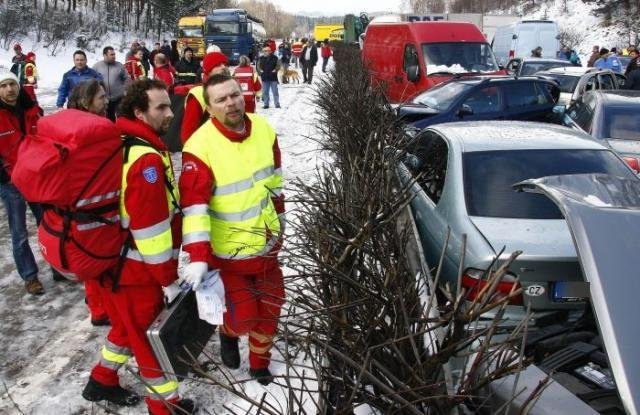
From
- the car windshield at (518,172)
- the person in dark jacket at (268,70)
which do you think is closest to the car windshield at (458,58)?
the person in dark jacket at (268,70)

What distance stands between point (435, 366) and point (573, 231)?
29.0 inches

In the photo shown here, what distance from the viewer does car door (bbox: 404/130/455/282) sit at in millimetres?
3873

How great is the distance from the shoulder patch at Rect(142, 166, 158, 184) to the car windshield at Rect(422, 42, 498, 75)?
9.49 m

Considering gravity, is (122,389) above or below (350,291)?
below

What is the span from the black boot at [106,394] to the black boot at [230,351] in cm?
63

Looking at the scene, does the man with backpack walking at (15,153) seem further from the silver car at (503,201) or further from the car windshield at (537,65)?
the car windshield at (537,65)

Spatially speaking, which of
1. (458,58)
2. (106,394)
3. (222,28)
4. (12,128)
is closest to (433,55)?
(458,58)

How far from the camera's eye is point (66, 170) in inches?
96.7


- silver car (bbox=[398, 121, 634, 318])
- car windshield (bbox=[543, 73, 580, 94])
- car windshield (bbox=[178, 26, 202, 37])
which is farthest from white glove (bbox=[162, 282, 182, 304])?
car windshield (bbox=[178, 26, 202, 37])

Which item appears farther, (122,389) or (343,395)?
(122,389)

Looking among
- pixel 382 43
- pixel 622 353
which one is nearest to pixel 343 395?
pixel 622 353

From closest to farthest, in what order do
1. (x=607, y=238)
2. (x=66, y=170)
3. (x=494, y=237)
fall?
(x=607, y=238) < (x=66, y=170) < (x=494, y=237)

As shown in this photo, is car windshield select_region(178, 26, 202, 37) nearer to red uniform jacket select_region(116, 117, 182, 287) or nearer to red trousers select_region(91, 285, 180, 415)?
red uniform jacket select_region(116, 117, 182, 287)

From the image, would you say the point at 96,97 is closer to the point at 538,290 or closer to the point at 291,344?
the point at 291,344
